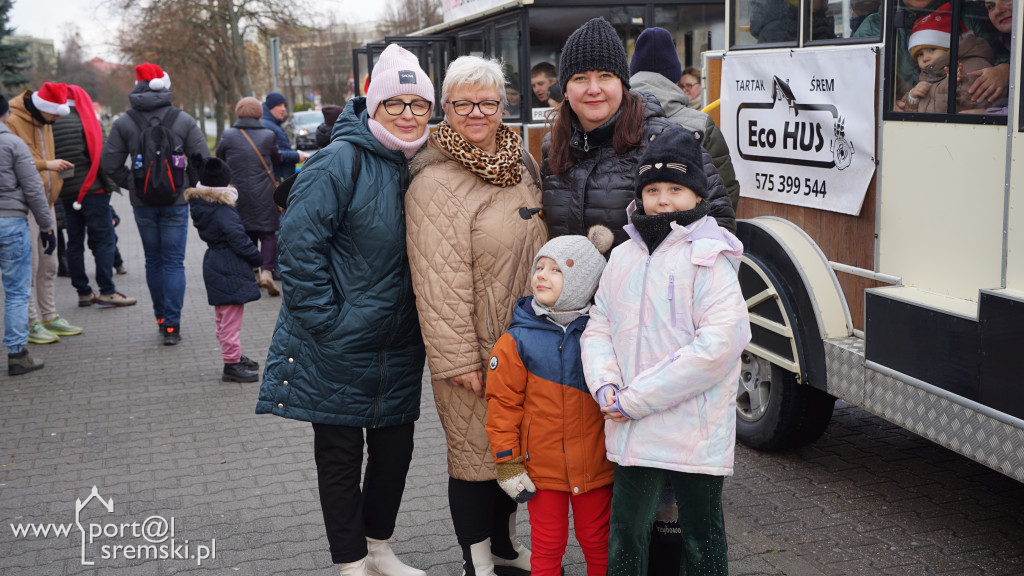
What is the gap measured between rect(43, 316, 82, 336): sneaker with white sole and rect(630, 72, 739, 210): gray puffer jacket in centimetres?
619

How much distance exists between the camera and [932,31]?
3.58 metres

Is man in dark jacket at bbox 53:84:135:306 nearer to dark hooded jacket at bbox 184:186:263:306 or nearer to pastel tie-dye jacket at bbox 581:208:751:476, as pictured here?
dark hooded jacket at bbox 184:186:263:306

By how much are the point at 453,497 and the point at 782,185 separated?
2.29 metres

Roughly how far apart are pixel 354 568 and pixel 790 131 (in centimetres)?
277

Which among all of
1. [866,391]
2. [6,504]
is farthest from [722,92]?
[6,504]

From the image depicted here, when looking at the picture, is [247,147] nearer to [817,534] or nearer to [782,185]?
[782,185]

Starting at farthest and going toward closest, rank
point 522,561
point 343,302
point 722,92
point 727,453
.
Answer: point 722,92 → point 522,561 → point 343,302 → point 727,453

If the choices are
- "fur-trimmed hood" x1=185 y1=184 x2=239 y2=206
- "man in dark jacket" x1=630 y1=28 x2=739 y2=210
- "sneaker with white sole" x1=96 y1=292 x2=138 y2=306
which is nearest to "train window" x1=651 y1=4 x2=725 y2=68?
"fur-trimmed hood" x1=185 y1=184 x2=239 y2=206

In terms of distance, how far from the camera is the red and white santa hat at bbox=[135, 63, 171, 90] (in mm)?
7504

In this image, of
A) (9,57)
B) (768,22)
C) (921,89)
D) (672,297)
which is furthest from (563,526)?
(9,57)

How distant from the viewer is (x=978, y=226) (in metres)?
3.36

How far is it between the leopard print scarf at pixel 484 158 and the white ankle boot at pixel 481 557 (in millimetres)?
1280

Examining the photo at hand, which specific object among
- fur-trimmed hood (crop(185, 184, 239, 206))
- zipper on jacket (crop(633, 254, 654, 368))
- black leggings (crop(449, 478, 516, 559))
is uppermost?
fur-trimmed hood (crop(185, 184, 239, 206))

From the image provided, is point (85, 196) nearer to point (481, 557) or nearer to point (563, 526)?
point (481, 557)
